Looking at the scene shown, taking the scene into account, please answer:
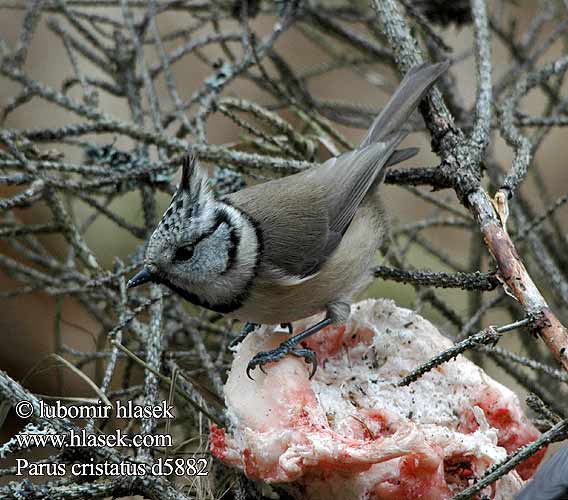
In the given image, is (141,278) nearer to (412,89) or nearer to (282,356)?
(282,356)

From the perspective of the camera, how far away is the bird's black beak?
99.9 inches

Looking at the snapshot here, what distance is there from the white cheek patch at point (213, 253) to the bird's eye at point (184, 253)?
0.07 feet

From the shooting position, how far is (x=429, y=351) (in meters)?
2.31

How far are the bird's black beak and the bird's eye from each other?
3.9 inches

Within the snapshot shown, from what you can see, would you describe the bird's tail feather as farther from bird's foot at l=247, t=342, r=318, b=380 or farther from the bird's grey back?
bird's foot at l=247, t=342, r=318, b=380

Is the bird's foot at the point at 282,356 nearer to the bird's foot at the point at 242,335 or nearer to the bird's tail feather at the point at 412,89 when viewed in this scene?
the bird's foot at the point at 242,335

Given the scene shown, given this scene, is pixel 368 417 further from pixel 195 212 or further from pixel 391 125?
pixel 391 125

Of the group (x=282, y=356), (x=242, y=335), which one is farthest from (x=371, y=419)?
(x=242, y=335)

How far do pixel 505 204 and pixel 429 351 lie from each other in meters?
0.46

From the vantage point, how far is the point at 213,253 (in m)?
2.72

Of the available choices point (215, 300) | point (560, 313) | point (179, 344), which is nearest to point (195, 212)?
point (215, 300)

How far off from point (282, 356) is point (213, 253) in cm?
52

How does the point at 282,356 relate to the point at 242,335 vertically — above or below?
below

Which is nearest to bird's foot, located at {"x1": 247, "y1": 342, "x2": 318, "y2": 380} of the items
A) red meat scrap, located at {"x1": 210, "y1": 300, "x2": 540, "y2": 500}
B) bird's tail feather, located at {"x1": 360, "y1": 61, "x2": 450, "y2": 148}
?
red meat scrap, located at {"x1": 210, "y1": 300, "x2": 540, "y2": 500}
